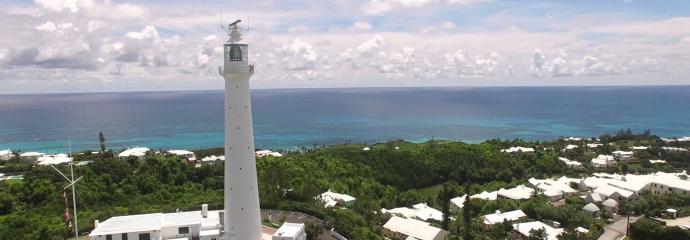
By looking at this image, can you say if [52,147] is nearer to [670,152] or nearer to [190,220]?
[190,220]

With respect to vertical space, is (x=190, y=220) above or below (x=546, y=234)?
above

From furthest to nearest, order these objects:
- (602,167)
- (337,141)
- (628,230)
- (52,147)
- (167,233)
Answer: (337,141) < (52,147) < (602,167) < (628,230) < (167,233)

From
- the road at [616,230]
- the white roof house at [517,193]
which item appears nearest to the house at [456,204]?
the white roof house at [517,193]

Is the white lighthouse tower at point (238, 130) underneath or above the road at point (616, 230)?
above

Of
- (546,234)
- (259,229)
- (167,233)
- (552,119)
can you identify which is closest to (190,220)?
(167,233)

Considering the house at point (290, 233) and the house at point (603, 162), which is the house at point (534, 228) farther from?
the house at point (603, 162)

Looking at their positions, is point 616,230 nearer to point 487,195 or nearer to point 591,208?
point 591,208
